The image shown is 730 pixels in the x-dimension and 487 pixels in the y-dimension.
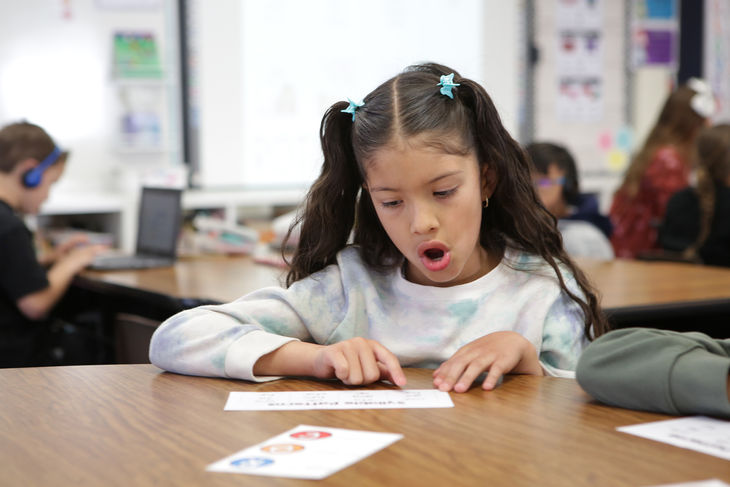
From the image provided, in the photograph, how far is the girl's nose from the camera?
1221mm

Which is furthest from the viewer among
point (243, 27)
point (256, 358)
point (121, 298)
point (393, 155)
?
point (243, 27)

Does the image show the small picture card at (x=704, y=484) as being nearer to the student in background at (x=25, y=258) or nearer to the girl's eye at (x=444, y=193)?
the girl's eye at (x=444, y=193)

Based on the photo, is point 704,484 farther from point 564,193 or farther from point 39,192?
point 564,193

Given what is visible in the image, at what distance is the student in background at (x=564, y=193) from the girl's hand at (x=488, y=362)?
7.05 feet

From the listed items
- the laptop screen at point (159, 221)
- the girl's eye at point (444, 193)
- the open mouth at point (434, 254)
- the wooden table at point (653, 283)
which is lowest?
the wooden table at point (653, 283)

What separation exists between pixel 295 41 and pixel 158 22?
29.7 inches

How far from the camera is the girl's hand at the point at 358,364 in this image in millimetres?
1088

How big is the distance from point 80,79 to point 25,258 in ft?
6.29

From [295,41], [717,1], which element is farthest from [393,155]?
[717,1]

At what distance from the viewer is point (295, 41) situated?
4766mm

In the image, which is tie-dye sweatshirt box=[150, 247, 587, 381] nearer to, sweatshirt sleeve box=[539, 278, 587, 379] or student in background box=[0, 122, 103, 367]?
sweatshirt sleeve box=[539, 278, 587, 379]

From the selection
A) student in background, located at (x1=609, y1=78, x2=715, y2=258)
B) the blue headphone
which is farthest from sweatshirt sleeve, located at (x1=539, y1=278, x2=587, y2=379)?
student in background, located at (x1=609, y1=78, x2=715, y2=258)

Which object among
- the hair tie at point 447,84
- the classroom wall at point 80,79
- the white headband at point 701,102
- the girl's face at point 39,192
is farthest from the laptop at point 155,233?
the white headband at point 701,102

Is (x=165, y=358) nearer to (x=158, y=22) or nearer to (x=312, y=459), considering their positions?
(x=312, y=459)
